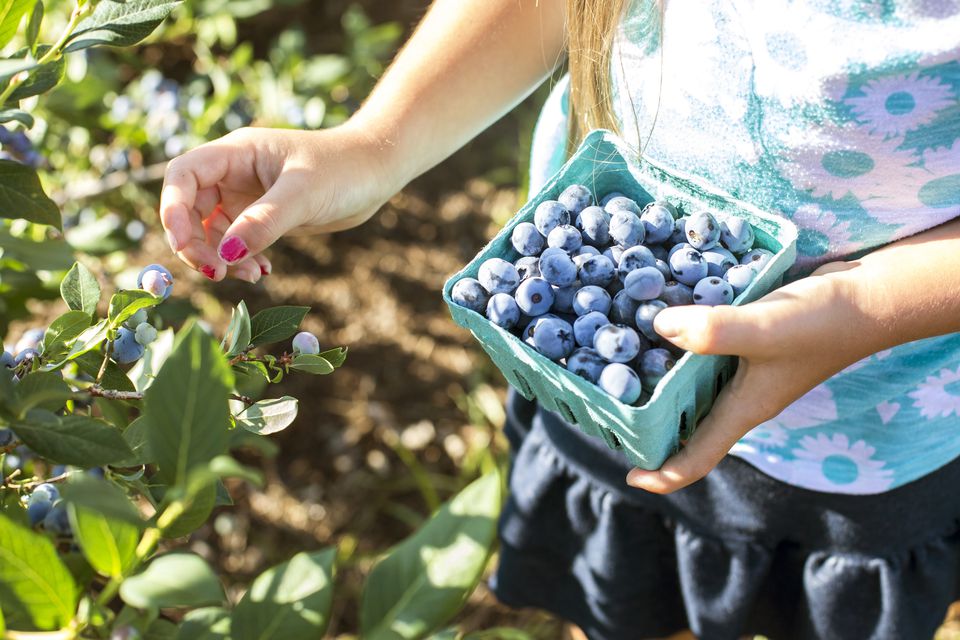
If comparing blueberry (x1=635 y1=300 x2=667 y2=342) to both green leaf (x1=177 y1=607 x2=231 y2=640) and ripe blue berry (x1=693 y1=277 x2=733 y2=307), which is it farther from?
green leaf (x1=177 y1=607 x2=231 y2=640)

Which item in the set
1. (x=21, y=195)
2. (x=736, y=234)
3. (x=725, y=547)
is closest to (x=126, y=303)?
(x=21, y=195)

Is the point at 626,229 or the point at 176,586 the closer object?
the point at 176,586

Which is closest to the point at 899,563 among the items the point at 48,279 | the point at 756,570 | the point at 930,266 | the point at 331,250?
the point at 756,570

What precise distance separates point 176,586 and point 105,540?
0.07 m

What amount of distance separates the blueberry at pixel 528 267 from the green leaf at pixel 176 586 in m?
0.37

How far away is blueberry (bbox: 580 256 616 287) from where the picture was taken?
685mm

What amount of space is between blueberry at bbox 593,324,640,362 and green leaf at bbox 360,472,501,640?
0.60 feet

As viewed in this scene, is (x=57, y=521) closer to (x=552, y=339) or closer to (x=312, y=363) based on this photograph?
(x=312, y=363)

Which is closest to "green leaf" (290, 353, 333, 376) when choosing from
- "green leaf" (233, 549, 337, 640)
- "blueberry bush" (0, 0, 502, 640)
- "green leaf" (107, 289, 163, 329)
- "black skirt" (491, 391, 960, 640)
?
"blueberry bush" (0, 0, 502, 640)

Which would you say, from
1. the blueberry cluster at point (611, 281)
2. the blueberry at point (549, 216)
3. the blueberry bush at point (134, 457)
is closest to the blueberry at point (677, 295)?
the blueberry cluster at point (611, 281)

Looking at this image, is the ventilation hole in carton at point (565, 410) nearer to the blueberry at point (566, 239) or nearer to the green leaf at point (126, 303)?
the blueberry at point (566, 239)

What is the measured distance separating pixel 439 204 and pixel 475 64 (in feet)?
4.40

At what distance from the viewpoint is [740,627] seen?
1.08 m

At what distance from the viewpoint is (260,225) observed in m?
0.73
